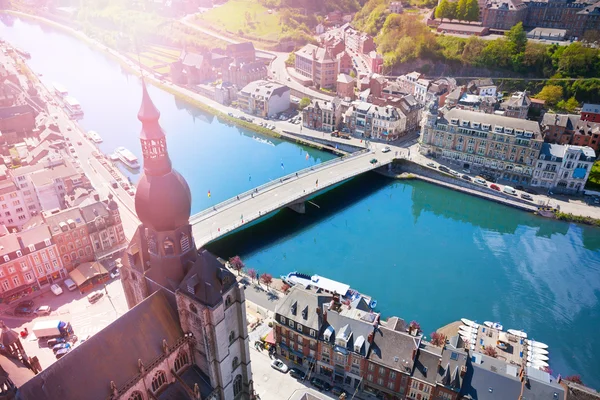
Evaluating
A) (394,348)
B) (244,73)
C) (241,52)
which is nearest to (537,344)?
(394,348)

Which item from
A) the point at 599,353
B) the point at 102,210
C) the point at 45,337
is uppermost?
the point at 102,210

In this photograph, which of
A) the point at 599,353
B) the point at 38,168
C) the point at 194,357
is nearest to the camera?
the point at 194,357

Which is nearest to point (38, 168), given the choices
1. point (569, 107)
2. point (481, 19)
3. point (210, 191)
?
point (210, 191)

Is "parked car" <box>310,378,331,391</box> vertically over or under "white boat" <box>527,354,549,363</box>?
over

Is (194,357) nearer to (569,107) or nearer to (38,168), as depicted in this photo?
(38,168)

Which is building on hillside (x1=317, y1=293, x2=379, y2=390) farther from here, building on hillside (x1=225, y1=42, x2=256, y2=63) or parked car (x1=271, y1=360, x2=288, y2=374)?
building on hillside (x1=225, y1=42, x2=256, y2=63)

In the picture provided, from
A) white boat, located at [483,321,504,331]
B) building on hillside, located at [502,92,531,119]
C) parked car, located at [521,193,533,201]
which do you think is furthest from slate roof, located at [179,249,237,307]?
building on hillside, located at [502,92,531,119]

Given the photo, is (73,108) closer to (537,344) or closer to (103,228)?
(103,228)
